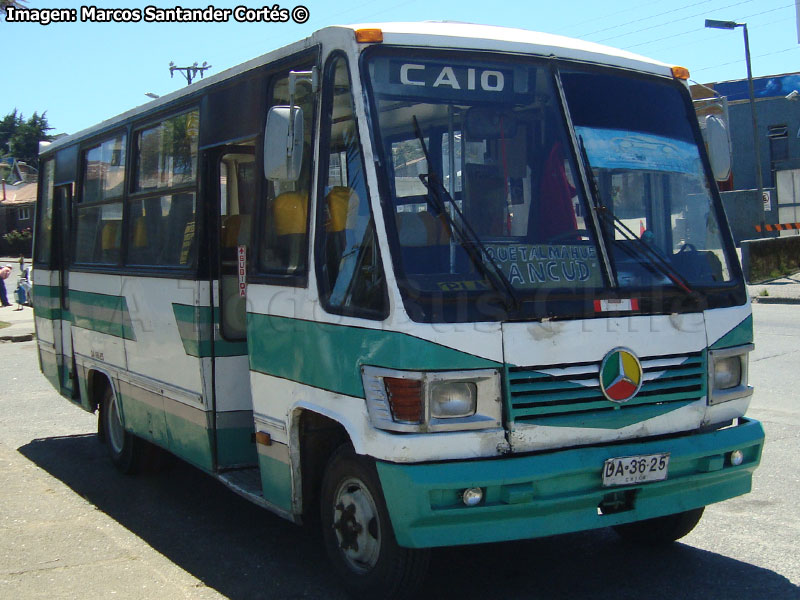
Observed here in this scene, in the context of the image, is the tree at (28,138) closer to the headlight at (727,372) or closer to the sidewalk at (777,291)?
the sidewalk at (777,291)

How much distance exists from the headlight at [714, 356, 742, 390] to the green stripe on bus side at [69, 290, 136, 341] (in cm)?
425

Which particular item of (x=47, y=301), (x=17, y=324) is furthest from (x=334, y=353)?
(x=17, y=324)

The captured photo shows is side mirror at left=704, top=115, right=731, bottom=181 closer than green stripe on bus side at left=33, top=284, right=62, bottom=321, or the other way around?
side mirror at left=704, top=115, right=731, bottom=181

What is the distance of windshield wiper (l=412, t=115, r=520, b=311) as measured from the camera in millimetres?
4402

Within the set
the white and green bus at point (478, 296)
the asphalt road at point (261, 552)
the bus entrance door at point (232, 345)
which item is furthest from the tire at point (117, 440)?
the white and green bus at point (478, 296)

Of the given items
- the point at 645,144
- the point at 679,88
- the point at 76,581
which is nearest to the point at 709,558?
the point at 645,144

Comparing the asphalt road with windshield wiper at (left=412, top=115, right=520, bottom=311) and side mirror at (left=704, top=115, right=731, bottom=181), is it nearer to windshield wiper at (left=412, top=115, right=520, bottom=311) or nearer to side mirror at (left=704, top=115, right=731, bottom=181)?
windshield wiper at (left=412, top=115, right=520, bottom=311)

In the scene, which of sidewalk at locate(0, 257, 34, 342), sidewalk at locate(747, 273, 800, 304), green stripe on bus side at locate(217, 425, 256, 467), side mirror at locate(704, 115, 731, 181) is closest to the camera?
side mirror at locate(704, 115, 731, 181)

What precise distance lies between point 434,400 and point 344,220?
40.8 inches

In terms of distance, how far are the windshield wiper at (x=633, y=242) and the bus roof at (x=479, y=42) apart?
0.52 m

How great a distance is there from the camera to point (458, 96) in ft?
15.7

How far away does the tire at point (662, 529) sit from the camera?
5.30 meters

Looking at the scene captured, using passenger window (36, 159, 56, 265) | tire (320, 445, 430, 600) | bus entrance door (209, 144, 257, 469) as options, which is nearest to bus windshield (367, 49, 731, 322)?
tire (320, 445, 430, 600)

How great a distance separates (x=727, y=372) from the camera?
16.4 feet
